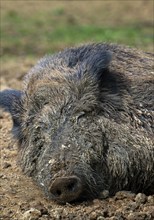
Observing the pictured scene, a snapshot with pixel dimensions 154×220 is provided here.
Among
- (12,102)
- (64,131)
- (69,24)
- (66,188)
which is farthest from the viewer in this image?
(69,24)

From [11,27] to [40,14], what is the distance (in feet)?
11.0

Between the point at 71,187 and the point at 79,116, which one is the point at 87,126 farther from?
the point at 71,187

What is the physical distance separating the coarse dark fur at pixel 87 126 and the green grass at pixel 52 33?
25.2 ft

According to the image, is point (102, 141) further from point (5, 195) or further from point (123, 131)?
point (5, 195)

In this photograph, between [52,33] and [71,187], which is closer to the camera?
[71,187]

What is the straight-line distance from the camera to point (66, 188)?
503cm

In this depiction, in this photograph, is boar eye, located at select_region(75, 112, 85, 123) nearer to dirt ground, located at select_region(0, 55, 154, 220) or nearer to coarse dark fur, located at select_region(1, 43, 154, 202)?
coarse dark fur, located at select_region(1, 43, 154, 202)

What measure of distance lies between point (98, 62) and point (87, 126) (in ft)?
1.97

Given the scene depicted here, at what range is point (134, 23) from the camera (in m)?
20.5

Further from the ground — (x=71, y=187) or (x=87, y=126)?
(x=87, y=126)

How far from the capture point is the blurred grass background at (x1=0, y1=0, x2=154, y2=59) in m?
15.2

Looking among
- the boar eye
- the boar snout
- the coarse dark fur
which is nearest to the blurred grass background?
the coarse dark fur

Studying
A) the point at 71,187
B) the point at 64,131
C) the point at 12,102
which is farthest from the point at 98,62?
the point at 71,187

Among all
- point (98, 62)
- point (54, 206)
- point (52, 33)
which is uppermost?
point (52, 33)
